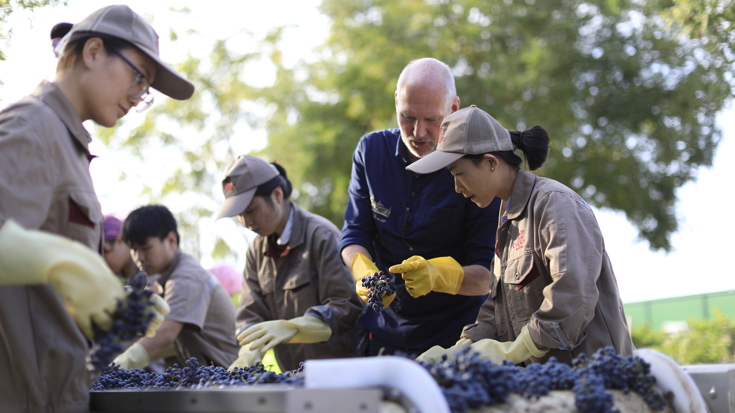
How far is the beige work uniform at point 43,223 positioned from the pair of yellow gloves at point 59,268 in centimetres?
18

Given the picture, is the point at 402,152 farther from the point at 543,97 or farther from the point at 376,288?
the point at 543,97

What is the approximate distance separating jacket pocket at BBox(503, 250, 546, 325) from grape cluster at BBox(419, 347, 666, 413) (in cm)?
39

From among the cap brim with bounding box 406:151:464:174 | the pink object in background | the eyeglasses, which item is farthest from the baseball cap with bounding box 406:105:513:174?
the pink object in background

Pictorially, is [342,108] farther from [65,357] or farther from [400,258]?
[65,357]

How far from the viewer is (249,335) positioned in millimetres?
3592

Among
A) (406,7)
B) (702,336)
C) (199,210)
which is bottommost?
(702,336)

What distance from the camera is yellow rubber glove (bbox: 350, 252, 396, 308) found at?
326 cm

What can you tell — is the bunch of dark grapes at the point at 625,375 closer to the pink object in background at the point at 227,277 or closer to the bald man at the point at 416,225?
the bald man at the point at 416,225

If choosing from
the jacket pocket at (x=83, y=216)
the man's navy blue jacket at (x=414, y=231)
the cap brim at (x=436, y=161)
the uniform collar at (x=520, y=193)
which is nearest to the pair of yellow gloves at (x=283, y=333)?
the man's navy blue jacket at (x=414, y=231)

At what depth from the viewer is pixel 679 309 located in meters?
14.0

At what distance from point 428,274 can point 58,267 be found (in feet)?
5.78

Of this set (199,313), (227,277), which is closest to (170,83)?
(199,313)

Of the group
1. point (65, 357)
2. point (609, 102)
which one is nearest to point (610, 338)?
point (65, 357)

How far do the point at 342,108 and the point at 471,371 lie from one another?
12475 millimetres
